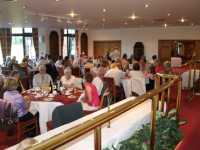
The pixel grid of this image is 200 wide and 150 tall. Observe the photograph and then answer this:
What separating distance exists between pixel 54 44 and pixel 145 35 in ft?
20.0

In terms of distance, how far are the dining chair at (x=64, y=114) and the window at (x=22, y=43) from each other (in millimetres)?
13011

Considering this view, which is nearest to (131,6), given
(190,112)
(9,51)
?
(190,112)

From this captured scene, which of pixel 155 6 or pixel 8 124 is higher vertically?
pixel 155 6

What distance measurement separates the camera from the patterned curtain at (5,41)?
14.9 metres

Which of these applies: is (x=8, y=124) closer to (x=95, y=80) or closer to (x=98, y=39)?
(x=95, y=80)

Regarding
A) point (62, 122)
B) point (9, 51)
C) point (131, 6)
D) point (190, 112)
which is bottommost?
point (190, 112)

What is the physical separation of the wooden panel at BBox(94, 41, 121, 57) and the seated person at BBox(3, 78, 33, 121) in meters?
15.9

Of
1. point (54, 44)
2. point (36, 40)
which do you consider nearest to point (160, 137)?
point (36, 40)

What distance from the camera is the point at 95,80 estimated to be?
7.05 m

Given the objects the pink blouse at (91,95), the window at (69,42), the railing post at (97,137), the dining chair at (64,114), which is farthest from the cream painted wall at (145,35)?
the railing post at (97,137)

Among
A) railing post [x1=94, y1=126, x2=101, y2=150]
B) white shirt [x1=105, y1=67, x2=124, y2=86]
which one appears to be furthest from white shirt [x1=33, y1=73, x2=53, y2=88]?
railing post [x1=94, y1=126, x2=101, y2=150]

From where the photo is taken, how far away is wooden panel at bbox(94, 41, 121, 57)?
20469mm

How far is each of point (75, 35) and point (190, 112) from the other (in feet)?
49.3

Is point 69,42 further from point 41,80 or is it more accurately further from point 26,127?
point 26,127
